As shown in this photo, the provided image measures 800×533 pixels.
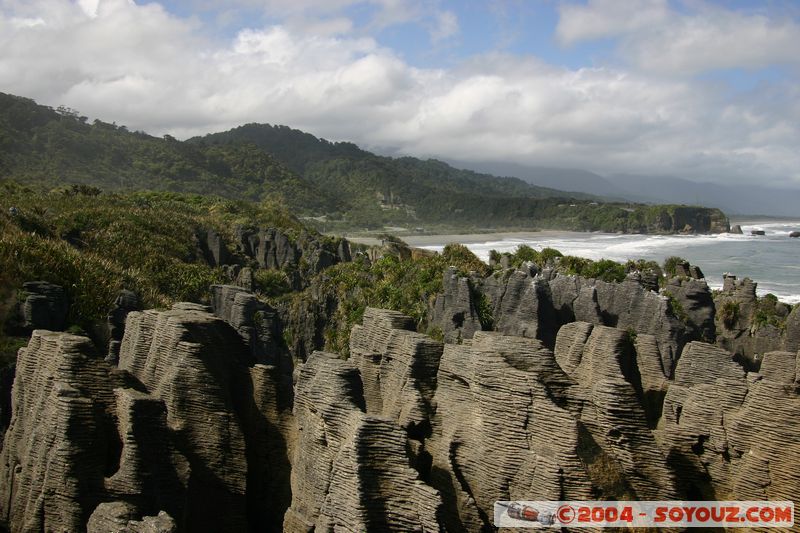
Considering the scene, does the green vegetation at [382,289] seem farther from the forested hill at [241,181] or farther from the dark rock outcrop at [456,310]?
the forested hill at [241,181]

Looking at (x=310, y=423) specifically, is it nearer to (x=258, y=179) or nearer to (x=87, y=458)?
(x=87, y=458)

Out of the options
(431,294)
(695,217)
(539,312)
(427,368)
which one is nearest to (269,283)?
(431,294)

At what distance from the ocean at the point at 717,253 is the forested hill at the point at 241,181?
2221 cm

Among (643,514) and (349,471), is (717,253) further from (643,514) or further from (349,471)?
(349,471)

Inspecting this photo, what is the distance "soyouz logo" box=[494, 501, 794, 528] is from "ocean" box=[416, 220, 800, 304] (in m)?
44.2

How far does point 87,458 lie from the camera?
28.5 feet

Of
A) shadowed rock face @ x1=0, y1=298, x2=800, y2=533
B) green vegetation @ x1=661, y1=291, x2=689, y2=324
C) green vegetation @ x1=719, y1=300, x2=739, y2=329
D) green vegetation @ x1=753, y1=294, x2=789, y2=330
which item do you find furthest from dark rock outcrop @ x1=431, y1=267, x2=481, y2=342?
shadowed rock face @ x1=0, y1=298, x2=800, y2=533

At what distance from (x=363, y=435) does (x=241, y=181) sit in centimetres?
11572

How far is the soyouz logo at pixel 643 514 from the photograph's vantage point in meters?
7.80

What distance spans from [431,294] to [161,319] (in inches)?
892

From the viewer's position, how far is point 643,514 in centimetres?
801

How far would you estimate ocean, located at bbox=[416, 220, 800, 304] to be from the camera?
199ft

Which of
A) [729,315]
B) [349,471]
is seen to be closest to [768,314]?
[729,315]

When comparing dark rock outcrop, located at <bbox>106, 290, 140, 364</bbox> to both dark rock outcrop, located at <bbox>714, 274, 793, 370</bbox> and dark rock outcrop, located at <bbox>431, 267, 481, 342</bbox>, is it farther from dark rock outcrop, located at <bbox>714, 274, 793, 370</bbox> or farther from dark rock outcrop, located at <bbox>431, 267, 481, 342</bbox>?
dark rock outcrop, located at <bbox>714, 274, 793, 370</bbox>
